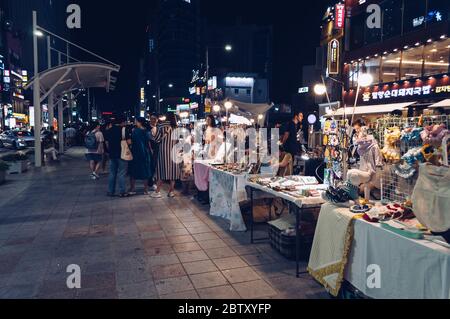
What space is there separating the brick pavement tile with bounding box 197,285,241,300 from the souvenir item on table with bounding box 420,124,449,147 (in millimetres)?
2476

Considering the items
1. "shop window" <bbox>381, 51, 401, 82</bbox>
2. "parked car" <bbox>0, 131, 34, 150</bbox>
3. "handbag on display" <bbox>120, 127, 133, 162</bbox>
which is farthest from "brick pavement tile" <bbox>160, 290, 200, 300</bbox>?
"parked car" <bbox>0, 131, 34, 150</bbox>

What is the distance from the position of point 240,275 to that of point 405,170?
2.31m

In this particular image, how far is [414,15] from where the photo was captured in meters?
19.3

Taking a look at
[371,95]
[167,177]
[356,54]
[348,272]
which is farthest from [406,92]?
[348,272]

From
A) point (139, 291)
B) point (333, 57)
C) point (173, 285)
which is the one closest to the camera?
point (139, 291)

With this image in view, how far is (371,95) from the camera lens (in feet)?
72.2

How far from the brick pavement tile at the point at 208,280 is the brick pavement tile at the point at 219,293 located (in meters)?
0.10

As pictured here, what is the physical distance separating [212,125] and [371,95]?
16.2 metres

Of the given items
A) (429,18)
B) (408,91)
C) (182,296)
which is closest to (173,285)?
(182,296)

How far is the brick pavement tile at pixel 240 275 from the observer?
14.1 feet

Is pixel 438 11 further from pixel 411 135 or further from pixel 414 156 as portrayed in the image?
pixel 414 156

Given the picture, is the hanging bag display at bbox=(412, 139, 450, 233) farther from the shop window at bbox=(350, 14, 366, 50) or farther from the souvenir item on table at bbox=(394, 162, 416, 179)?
the shop window at bbox=(350, 14, 366, 50)

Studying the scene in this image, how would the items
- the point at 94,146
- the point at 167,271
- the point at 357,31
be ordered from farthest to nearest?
the point at 357,31
the point at 94,146
the point at 167,271

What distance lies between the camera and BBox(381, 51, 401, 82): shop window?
806 inches
